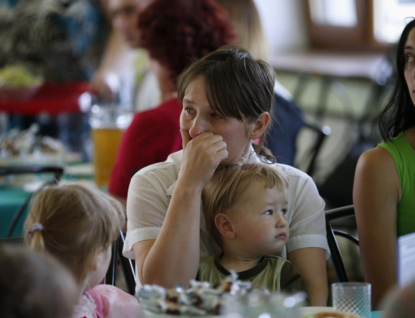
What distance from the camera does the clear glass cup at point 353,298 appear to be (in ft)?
3.98

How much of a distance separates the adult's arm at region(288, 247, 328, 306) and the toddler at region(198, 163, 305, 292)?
0.18ft

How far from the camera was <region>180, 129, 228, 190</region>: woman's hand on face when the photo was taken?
1480 millimetres

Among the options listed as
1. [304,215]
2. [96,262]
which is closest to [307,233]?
[304,215]

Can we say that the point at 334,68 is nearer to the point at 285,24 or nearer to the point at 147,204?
the point at 285,24

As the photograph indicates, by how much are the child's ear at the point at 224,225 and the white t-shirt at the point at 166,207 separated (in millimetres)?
76

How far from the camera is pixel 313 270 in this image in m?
1.56

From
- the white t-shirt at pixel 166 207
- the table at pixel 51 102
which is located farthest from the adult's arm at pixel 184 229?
the table at pixel 51 102

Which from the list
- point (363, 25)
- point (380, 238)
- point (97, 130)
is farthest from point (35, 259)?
point (363, 25)

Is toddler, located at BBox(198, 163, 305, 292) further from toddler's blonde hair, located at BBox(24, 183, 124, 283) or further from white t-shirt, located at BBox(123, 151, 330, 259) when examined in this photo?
toddler's blonde hair, located at BBox(24, 183, 124, 283)

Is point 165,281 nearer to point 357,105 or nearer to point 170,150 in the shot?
point 170,150

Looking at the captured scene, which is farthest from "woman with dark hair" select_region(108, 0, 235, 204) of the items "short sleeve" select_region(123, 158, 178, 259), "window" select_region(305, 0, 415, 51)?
"window" select_region(305, 0, 415, 51)

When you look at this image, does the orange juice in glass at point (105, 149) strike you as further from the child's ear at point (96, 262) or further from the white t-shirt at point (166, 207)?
the child's ear at point (96, 262)

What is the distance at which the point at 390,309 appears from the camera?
2.47ft

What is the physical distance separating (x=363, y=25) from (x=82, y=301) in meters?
4.62
